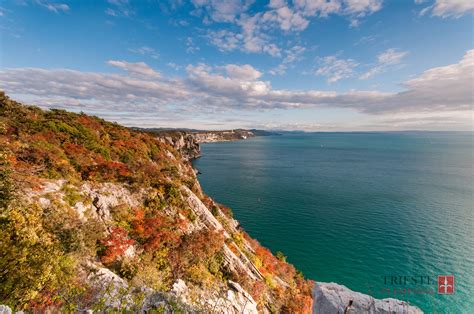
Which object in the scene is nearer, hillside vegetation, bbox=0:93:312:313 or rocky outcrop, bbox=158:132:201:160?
hillside vegetation, bbox=0:93:312:313

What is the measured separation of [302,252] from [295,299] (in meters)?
19.4

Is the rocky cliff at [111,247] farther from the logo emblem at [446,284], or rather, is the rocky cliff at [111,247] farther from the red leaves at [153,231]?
the logo emblem at [446,284]

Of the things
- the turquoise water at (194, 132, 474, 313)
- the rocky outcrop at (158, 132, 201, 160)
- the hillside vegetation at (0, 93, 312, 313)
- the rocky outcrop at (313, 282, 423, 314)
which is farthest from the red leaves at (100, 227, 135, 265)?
the rocky outcrop at (158, 132, 201, 160)

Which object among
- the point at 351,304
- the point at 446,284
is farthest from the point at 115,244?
the point at 446,284

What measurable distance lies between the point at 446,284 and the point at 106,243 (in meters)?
45.2

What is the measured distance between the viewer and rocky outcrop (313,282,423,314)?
10.3 meters

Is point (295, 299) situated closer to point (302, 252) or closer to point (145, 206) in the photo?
point (145, 206)

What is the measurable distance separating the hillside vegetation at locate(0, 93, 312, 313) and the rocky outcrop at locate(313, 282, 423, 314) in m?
5.65

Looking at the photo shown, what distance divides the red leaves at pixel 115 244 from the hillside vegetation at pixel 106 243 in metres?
0.06

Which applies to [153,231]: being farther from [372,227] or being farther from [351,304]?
[372,227]

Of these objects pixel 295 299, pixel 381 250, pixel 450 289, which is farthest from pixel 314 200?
pixel 295 299

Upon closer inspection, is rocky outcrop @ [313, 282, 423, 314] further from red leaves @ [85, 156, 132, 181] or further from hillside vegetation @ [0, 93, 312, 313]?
red leaves @ [85, 156, 132, 181]

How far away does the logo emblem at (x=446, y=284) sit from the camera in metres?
29.9

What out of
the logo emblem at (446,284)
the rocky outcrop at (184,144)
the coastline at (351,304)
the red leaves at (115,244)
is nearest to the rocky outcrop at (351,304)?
the coastline at (351,304)
